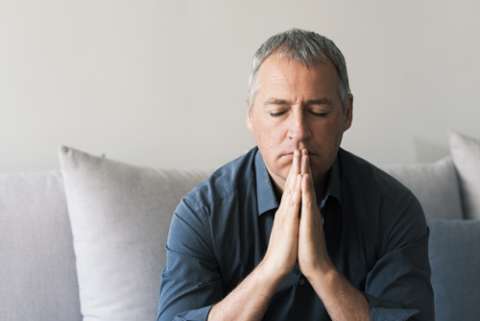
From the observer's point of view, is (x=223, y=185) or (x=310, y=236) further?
(x=223, y=185)

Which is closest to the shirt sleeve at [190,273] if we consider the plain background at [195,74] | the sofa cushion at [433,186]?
the plain background at [195,74]

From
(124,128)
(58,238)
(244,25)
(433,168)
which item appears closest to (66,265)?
(58,238)

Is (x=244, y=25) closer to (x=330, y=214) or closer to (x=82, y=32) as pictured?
(x=82, y=32)

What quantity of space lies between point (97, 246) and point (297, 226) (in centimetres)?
61

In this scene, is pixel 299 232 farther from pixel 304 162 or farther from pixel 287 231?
pixel 304 162

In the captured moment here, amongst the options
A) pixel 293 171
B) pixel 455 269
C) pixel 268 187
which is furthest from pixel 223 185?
pixel 455 269

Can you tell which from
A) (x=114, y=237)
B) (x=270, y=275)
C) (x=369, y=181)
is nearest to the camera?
(x=270, y=275)

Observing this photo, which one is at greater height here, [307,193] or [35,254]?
[307,193]

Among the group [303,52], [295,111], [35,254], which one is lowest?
[35,254]

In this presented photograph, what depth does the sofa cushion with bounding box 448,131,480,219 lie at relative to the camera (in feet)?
7.16

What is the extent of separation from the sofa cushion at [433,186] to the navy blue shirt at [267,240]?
491 mm

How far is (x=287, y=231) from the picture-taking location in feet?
4.69

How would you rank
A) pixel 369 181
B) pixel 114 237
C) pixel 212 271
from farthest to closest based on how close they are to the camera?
pixel 114 237, pixel 369 181, pixel 212 271

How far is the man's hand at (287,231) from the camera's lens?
142 cm
